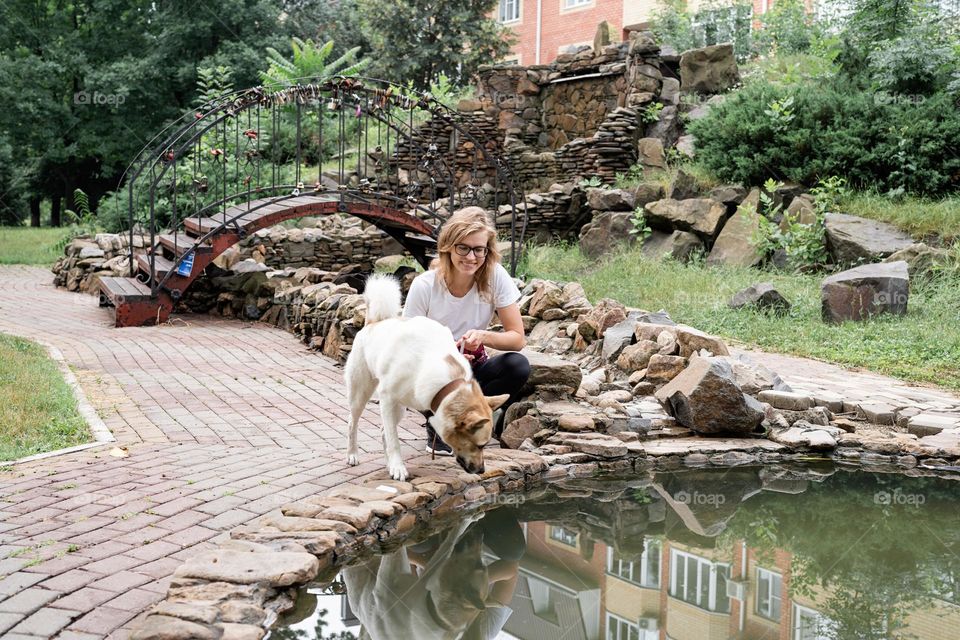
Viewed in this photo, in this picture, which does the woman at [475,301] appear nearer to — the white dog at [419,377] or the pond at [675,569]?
the white dog at [419,377]

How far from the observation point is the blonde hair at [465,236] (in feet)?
15.5

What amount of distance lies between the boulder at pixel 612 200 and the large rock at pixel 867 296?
580cm

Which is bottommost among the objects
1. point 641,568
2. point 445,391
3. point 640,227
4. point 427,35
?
point 641,568

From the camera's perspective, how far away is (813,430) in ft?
20.1

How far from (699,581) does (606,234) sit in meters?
10.8

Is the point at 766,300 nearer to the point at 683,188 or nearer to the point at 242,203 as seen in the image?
the point at 683,188

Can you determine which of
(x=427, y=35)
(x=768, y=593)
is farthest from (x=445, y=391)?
(x=427, y=35)

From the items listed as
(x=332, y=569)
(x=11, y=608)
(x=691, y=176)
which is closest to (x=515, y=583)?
(x=332, y=569)

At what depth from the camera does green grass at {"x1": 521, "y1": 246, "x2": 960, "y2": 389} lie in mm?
8094

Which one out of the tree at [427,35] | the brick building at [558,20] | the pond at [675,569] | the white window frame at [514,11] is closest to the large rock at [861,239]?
the pond at [675,569]

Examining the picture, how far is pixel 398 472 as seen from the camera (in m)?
4.58

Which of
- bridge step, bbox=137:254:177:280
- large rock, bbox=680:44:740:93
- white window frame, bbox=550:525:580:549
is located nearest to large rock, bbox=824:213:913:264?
large rock, bbox=680:44:740:93

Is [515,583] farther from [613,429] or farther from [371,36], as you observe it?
[371,36]

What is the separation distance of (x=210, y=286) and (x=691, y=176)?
8.20 m
